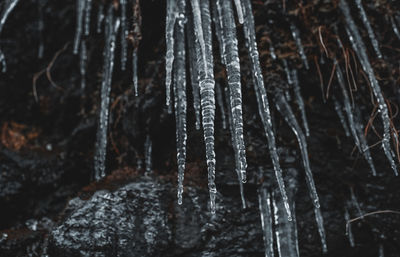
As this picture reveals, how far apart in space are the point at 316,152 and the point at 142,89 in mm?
1036

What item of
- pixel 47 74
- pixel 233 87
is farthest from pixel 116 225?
pixel 47 74

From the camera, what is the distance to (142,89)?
2.13 m

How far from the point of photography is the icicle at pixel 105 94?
2090mm

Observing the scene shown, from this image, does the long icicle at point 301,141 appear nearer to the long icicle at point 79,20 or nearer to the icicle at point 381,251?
the icicle at point 381,251

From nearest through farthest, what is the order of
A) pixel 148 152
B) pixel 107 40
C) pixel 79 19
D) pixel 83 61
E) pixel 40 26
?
pixel 148 152, pixel 107 40, pixel 79 19, pixel 83 61, pixel 40 26

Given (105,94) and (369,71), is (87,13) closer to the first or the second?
(105,94)

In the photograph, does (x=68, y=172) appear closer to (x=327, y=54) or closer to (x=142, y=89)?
(x=142, y=89)

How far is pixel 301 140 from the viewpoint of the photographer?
1.88 m

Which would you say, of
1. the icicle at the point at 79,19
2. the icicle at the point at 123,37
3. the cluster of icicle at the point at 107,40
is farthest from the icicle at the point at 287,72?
the icicle at the point at 79,19

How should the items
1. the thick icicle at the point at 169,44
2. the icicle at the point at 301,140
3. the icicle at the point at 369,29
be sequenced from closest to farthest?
the thick icicle at the point at 169,44 < the icicle at the point at 301,140 < the icicle at the point at 369,29

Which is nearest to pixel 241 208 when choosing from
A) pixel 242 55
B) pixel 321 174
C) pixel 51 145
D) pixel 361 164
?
pixel 321 174

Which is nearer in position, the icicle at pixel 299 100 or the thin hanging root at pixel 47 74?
the icicle at pixel 299 100

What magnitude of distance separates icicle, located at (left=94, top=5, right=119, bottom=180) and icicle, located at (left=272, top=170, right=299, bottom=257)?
0.99m

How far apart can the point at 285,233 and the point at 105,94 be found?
4.12ft
